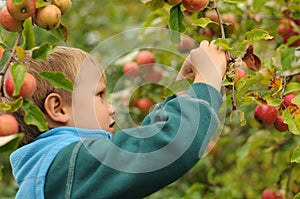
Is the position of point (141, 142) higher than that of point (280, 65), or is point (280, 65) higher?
point (141, 142)

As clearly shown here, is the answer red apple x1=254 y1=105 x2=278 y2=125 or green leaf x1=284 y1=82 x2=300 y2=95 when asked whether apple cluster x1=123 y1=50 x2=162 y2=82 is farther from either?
green leaf x1=284 y1=82 x2=300 y2=95

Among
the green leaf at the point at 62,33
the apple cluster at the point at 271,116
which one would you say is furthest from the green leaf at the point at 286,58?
the green leaf at the point at 62,33

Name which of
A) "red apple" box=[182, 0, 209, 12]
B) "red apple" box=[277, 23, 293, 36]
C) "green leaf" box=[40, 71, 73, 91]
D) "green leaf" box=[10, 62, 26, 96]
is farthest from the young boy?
"red apple" box=[277, 23, 293, 36]

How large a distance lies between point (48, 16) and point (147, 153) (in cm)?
38

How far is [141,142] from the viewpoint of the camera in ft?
5.04

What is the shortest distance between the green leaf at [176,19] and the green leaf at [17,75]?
55cm

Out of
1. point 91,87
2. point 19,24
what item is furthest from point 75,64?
Answer: point 19,24

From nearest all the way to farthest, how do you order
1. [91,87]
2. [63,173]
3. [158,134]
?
1. [158,134]
2. [63,173]
3. [91,87]

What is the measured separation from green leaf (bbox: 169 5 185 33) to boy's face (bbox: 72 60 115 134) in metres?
0.24

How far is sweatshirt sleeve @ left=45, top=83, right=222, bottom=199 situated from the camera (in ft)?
5.01

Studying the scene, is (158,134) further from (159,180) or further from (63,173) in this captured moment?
(63,173)

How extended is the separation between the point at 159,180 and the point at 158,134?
0.38 feet

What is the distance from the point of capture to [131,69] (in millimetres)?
2834

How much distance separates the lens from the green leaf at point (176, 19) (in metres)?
1.76
